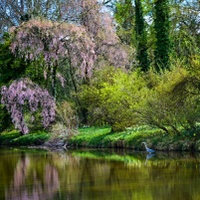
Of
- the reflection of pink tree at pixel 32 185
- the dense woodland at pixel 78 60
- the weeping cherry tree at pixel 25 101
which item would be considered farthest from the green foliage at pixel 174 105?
the weeping cherry tree at pixel 25 101

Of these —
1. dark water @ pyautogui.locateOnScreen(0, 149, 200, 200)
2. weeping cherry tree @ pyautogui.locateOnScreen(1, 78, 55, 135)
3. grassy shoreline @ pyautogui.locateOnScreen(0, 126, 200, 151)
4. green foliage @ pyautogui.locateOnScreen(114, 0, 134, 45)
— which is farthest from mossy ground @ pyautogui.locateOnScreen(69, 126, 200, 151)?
green foliage @ pyautogui.locateOnScreen(114, 0, 134, 45)

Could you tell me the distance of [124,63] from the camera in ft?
130

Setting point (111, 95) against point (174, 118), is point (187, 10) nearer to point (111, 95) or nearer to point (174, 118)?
point (111, 95)

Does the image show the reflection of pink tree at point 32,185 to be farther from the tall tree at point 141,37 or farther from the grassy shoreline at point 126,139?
the tall tree at point 141,37

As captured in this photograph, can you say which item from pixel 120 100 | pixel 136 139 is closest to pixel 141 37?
pixel 120 100

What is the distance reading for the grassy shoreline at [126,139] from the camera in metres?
23.1

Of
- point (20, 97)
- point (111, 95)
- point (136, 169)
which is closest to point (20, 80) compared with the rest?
point (20, 97)

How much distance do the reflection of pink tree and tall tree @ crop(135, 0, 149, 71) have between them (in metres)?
21.1

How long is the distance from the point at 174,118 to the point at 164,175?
795 centimetres

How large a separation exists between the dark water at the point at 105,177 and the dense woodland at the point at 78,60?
240 inches

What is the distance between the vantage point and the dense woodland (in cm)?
3081

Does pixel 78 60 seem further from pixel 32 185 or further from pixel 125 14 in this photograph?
pixel 32 185

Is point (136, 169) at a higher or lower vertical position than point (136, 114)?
lower

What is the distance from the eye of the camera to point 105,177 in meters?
16.7
